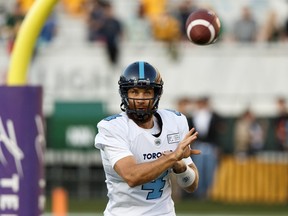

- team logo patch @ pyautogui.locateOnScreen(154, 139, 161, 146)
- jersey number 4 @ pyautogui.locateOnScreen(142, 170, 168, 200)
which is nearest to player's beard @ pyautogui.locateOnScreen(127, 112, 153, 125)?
team logo patch @ pyautogui.locateOnScreen(154, 139, 161, 146)

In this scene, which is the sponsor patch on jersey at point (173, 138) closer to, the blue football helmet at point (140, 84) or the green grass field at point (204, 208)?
the blue football helmet at point (140, 84)

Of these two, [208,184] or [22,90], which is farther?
[208,184]

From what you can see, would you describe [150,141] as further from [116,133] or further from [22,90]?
[22,90]

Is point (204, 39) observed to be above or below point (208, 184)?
above

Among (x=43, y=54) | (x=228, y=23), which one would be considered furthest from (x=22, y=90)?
(x=228, y=23)

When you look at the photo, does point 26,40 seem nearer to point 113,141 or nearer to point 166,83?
point 113,141

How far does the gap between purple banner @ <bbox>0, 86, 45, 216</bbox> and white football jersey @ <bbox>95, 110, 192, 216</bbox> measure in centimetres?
93

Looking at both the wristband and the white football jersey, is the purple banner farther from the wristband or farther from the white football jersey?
the wristband

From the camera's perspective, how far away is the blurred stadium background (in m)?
15.4

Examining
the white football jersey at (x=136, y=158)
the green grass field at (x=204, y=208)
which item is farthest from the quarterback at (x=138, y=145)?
the green grass field at (x=204, y=208)

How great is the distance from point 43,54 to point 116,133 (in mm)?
10881

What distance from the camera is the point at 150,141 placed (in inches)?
239

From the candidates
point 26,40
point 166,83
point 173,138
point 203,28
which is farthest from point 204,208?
point 173,138

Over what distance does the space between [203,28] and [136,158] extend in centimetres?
97
